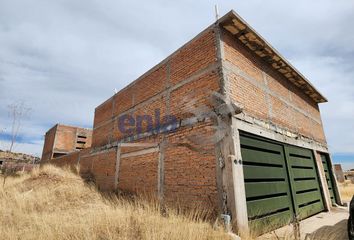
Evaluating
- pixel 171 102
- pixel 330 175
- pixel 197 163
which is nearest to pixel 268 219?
pixel 197 163

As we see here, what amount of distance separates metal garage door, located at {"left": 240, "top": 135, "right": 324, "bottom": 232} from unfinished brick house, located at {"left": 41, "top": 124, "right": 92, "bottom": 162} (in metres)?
19.6

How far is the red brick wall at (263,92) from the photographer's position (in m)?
6.12

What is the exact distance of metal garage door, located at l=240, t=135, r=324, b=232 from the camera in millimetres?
5328

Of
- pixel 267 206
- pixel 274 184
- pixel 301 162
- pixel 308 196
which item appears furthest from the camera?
pixel 301 162

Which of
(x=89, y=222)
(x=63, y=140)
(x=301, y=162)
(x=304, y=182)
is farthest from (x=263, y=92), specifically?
(x=63, y=140)

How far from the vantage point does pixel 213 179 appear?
5.20 metres

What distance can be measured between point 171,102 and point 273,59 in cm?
420

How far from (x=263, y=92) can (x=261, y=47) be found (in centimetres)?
155

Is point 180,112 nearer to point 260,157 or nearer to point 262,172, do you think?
point 260,157

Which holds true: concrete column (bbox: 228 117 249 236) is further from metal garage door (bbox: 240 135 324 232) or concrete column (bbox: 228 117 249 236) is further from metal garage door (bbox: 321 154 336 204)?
metal garage door (bbox: 321 154 336 204)

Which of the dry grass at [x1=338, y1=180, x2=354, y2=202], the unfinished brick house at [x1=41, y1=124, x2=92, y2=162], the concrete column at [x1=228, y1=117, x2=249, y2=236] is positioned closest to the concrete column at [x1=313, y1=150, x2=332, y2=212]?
the dry grass at [x1=338, y1=180, x2=354, y2=202]

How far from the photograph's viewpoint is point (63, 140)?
70.1 ft

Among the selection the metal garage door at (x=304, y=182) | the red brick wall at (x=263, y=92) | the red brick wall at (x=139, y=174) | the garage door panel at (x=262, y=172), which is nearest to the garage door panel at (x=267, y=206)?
the garage door panel at (x=262, y=172)

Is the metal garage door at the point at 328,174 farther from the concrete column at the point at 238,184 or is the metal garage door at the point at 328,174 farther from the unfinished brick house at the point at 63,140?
the unfinished brick house at the point at 63,140
